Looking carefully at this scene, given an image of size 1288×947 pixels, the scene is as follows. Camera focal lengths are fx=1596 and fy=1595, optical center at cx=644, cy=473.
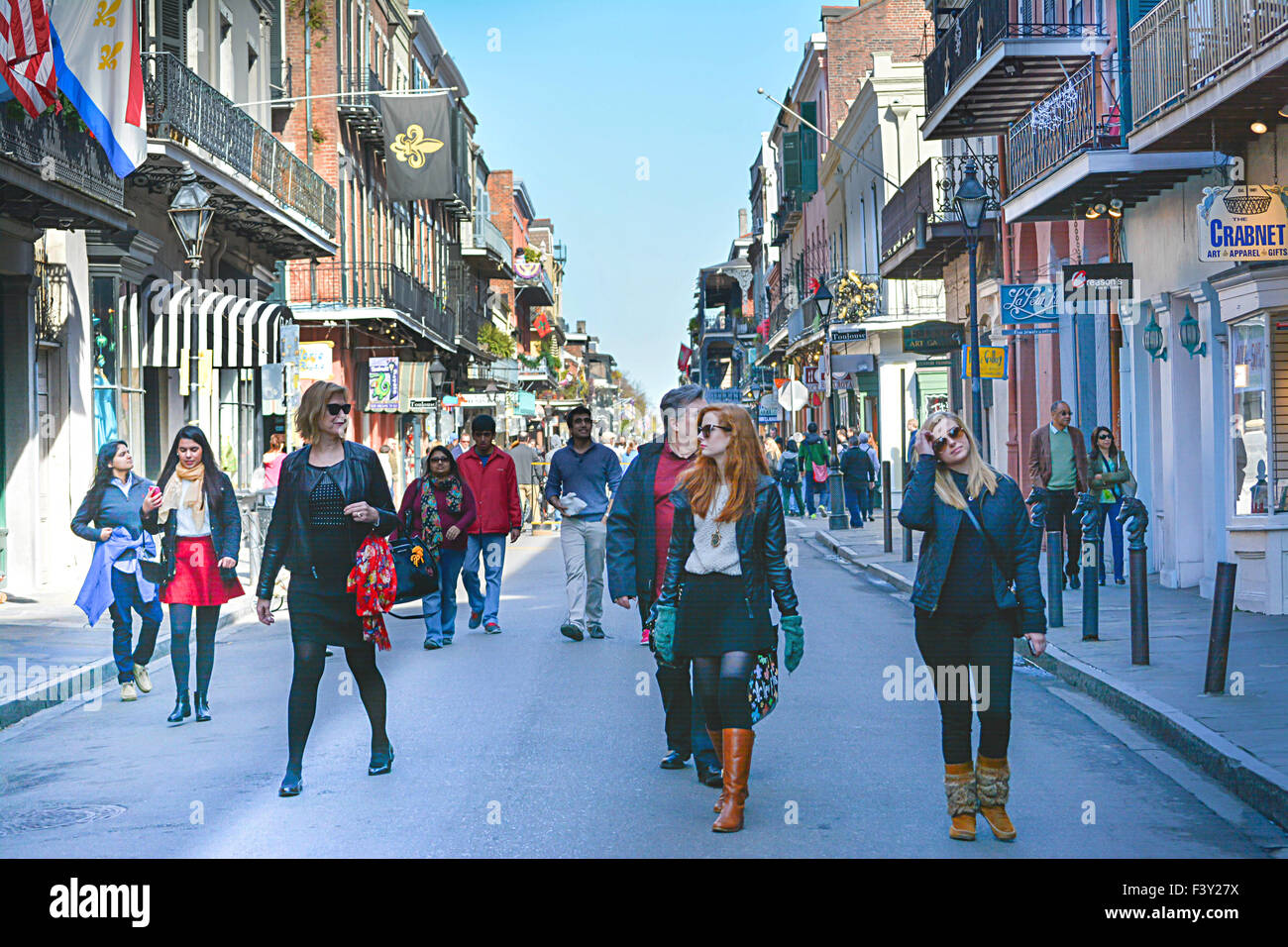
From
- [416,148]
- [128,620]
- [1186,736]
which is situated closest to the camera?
[1186,736]

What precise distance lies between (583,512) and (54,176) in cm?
574

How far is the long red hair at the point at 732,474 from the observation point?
21.2ft

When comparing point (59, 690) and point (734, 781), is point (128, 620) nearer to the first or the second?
point (59, 690)

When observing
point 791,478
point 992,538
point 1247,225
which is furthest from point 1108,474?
point 791,478

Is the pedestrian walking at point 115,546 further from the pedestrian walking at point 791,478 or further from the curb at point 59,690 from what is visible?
the pedestrian walking at point 791,478

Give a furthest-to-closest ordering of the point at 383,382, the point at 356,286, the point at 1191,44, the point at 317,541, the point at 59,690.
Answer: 1. the point at 356,286
2. the point at 383,382
3. the point at 1191,44
4. the point at 59,690
5. the point at 317,541

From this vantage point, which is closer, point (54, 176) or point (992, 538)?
point (992, 538)

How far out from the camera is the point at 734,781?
20.9 feet

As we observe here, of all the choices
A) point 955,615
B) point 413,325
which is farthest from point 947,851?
point 413,325

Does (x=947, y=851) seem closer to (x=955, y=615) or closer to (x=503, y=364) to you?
(x=955, y=615)

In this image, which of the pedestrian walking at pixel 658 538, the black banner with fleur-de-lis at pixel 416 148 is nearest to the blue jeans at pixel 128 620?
the pedestrian walking at pixel 658 538

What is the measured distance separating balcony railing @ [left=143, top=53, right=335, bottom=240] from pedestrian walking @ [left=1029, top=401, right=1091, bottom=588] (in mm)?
10578

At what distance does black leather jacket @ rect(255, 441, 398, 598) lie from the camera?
724cm

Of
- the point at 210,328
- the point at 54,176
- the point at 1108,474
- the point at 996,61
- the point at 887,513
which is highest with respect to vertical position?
the point at 996,61
